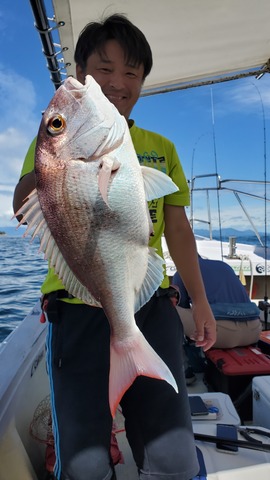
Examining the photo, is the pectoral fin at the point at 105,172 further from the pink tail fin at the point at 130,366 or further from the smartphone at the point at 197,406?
the smartphone at the point at 197,406

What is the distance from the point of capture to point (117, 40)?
1596 millimetres

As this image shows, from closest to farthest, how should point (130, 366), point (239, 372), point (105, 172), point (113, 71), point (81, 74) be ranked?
1. point (105, 172)
2. point (130, 366)
3. point (113, 71)
4. point (81, 74)
5. point (239, 372)

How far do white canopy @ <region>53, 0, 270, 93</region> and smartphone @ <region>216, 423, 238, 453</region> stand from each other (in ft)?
10.2

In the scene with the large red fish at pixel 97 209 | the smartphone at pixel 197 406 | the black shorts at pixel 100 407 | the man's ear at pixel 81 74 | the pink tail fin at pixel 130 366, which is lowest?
→ the smartphone at pixel 197 406

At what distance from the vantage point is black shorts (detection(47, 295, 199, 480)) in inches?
62.7

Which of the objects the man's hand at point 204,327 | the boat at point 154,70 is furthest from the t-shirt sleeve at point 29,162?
the boat at point 154,70

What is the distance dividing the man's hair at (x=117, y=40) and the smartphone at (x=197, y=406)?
7.51 ft

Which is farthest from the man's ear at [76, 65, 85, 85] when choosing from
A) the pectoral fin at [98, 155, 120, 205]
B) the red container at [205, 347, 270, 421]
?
the red container at [205, 347, 270, 421]

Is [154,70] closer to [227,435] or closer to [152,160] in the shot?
[152,160]

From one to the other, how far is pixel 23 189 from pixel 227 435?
2010 millimetres

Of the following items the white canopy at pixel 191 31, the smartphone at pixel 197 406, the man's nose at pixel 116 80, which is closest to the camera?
the man's nose at pixel 116 80

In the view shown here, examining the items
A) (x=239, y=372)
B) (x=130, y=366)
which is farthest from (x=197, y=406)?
(x=130, y=366)

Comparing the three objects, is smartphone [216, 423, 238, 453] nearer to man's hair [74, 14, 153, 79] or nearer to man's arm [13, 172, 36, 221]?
man's arm [13, 172, 36, 221]

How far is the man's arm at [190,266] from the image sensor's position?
190cm
